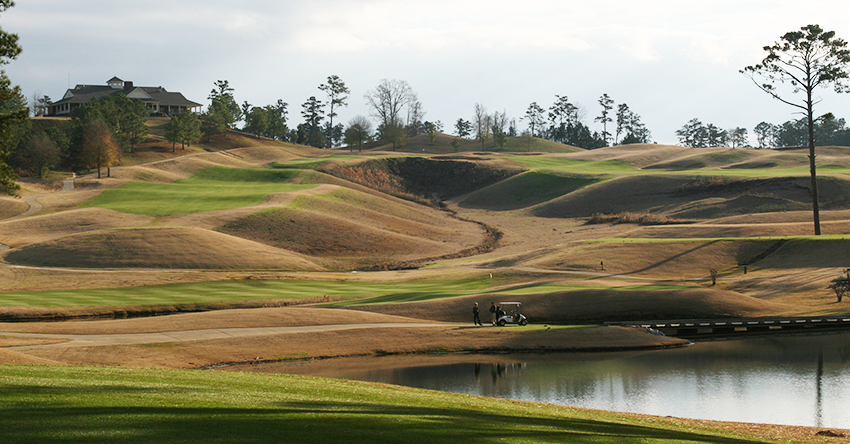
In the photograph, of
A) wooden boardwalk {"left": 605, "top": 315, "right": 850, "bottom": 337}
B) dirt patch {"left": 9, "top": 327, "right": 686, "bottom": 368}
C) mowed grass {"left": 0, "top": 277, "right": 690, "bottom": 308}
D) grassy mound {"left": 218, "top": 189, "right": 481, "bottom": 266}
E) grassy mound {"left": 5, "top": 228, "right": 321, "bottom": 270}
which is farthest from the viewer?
grassy mound {"left": 218, "top": 189, "right": 481, "bottom": 266}

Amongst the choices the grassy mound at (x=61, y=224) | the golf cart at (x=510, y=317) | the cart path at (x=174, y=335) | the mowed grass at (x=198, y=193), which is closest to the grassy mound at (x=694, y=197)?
the mowed grass at (x=198, y=193)

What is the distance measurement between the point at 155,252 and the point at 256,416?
46996 millimetres

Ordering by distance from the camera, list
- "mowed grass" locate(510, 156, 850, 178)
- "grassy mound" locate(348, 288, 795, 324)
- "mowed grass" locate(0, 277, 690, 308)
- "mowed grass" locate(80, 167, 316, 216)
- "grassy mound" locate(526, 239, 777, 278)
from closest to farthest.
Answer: "grassy mound" locate(348, 288, 795, 324), "mowed grass" locate(0, 277, 690, 308), "grassy mound" locate(526, 239, 777, 278), "mowed grass" locate(80, 167, 316, 216), "mowed grass" locate(510, 156, 850, 178)

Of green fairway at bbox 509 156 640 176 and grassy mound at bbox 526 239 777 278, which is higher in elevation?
green fairway at bbox 509 156 640 176

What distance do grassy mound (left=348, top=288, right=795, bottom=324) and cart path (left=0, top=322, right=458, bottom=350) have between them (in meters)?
3.20

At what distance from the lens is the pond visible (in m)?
22.6

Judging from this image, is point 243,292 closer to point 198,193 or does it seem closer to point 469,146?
point 198,193

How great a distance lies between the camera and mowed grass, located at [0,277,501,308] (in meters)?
39.9

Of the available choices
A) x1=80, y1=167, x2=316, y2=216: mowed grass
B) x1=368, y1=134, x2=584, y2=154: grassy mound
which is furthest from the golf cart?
x1=368, y1=134, x2=584, y2=154: grassy mound

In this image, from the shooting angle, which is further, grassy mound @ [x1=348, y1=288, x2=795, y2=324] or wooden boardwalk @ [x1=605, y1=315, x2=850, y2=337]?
grassy mound @ [x1=348, y1=288, x2=795, y2=324]

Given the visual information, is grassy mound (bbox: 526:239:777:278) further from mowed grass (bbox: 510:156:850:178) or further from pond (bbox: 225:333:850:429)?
mowed grass (bbox: 510:156:850:178)

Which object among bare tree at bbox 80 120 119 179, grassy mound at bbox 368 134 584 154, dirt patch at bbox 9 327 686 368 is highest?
grassy mound at bbox 368 134 584 154

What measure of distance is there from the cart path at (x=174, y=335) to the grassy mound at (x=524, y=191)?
5852cm

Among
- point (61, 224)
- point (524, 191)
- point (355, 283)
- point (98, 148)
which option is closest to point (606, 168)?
point (524, 191)
